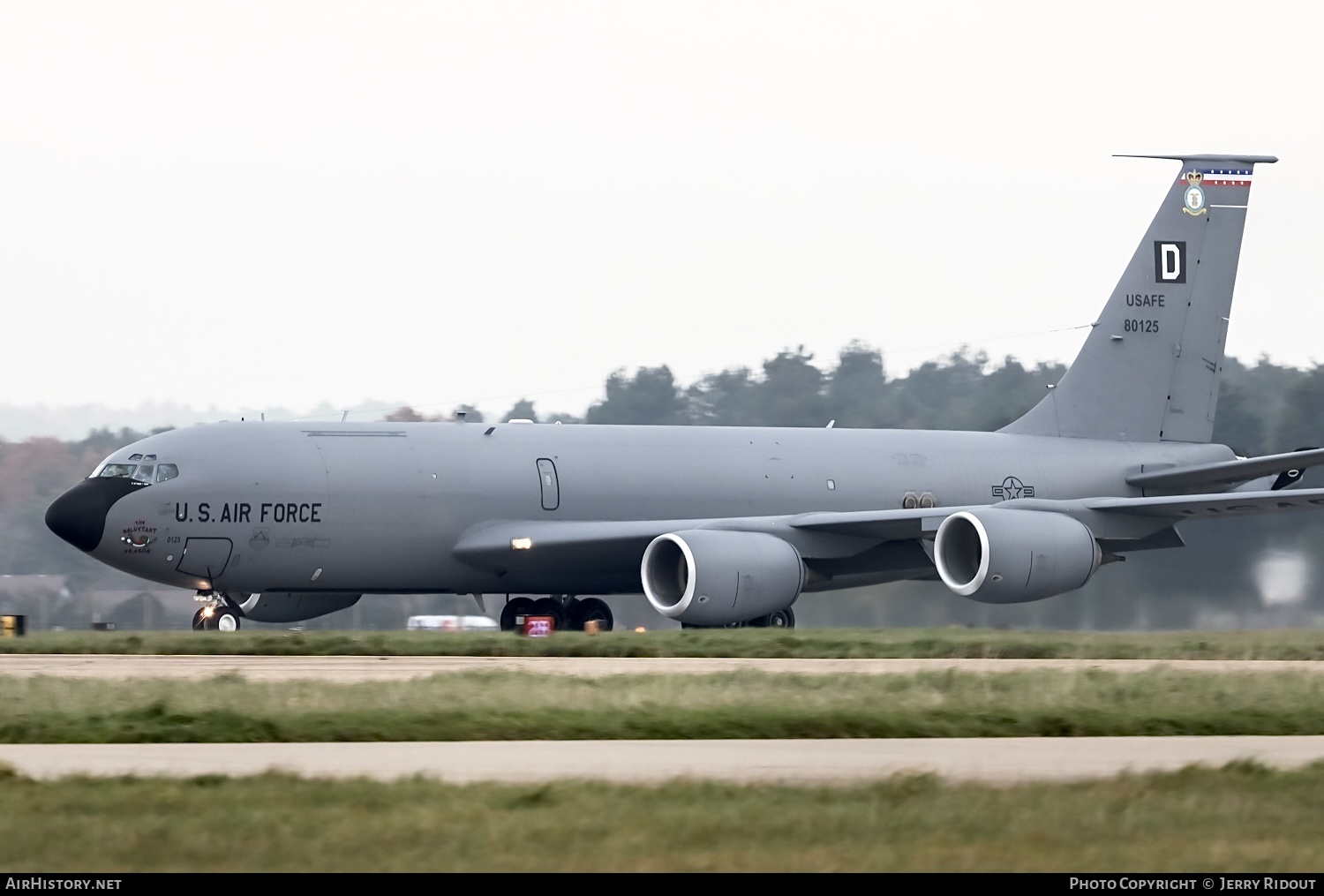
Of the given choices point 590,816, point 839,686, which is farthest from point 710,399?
point 590,816

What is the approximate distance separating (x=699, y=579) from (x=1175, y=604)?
1105 centimetres

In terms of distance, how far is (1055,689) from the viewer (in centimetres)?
1620

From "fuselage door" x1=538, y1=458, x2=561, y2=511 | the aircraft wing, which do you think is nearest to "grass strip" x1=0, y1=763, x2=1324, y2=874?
the aircraft wing

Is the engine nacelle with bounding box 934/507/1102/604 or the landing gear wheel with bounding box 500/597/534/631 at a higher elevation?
the engine nacelle with bounding box 934/507/1102/604

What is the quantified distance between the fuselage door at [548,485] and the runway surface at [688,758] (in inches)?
730

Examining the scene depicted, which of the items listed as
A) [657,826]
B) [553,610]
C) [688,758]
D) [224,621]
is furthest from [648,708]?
[553,610]

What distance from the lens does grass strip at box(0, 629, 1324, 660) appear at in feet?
74.9

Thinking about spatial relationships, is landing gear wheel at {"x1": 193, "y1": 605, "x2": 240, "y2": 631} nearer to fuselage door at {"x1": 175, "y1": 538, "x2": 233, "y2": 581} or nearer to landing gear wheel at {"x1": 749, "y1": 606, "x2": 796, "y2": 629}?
fuselage door at {"x1": 175, "y1": 538, "x2": 233, "y2": 581}

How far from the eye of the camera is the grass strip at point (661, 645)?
2283cm

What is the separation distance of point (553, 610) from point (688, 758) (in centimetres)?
2173

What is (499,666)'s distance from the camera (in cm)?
1992

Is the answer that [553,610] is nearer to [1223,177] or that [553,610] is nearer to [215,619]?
[215,619]

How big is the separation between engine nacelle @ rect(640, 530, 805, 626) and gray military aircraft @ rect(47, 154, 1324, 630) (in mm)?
33

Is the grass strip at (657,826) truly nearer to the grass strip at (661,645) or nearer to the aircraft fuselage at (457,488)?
the grass strip at (661,645)
